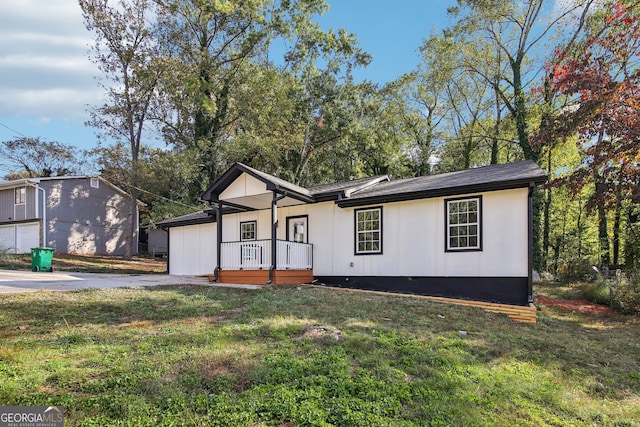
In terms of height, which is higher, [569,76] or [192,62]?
[192,62]

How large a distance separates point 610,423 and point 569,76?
8993 millimetres

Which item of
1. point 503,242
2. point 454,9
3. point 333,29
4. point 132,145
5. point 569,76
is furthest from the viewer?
point 333,29

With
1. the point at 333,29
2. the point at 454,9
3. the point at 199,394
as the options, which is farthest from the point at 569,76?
the point at 333,29

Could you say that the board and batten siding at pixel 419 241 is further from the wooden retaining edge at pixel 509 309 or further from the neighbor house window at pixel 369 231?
the wooden retaining edge at pixel 509 309

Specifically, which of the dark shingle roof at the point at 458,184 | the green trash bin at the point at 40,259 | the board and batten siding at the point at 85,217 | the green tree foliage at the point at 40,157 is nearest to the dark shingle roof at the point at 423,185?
the dark shingle roof at the point at 458,184

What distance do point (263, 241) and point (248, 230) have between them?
248 cm

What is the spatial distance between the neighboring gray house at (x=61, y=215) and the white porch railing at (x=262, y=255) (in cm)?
1577

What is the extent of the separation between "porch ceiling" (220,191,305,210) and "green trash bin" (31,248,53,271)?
8.50 meters

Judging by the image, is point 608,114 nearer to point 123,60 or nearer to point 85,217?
point 123,60

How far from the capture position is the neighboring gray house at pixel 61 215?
22.8 m

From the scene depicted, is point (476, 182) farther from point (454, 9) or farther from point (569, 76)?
point (454, 9)

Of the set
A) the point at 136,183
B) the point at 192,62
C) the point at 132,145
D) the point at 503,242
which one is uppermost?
the point at 192,62

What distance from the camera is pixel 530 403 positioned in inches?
141

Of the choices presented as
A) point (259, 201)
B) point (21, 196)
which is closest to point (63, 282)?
point (259, 201)
